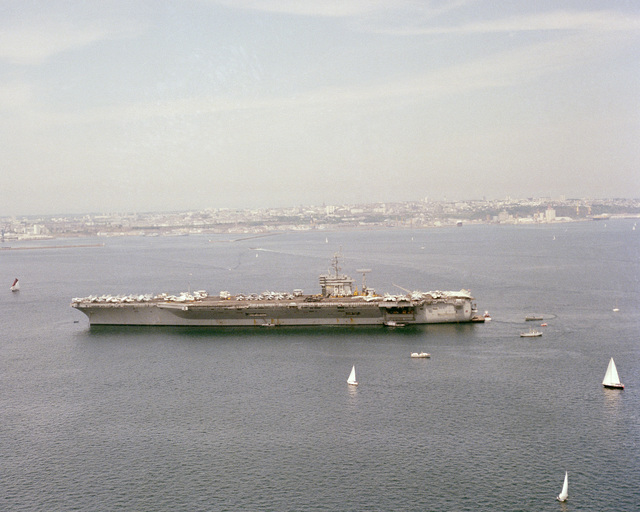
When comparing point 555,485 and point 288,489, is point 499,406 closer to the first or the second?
point 555,485

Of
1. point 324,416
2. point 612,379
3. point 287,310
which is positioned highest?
point 287,310

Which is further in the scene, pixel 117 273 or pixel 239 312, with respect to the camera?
pixel 117 273

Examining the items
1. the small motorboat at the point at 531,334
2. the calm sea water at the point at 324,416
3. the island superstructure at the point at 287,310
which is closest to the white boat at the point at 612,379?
the calm sea water at the point at 324,416

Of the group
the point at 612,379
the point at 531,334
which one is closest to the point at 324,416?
the point at 612,379

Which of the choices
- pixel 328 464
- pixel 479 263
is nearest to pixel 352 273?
pixel 479 263

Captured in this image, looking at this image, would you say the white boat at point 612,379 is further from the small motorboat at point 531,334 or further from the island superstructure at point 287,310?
the island superstructure at point 287,310

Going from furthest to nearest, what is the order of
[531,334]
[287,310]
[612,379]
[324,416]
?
[287,310]
[531,334]
[612,379]
[324,416]

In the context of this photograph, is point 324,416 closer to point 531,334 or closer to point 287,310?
point 531,334
